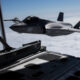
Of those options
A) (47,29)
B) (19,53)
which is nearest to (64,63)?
(19,53)

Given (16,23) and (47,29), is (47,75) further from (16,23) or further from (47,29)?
(16,23)

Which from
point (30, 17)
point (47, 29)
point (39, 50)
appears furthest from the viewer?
point (30, 17)

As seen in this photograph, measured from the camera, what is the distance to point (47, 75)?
911 cm

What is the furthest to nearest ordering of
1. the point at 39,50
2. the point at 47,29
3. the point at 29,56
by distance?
the point at 47,29, the point at 39,50, the point at 29,56

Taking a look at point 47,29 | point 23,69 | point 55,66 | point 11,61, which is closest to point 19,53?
point 11,61

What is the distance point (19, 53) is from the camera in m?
11.4

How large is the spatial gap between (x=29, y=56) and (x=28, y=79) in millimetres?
3504

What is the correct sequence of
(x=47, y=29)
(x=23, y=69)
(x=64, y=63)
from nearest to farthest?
(x=23, y=69) < (x=64, y=63) < (x=47, y=29)

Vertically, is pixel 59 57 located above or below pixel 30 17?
below

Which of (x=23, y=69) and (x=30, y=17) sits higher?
(x=30, y=17)

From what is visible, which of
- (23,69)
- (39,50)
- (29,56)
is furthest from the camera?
(39,50)

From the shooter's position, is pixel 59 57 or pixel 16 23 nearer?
pixel 59 57

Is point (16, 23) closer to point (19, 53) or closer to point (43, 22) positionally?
point (43, 22)

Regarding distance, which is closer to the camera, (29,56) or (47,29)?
(29,56)
